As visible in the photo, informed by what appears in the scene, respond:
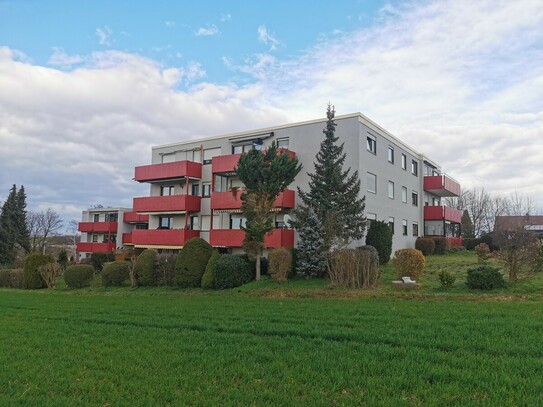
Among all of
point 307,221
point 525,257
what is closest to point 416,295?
point 525,257

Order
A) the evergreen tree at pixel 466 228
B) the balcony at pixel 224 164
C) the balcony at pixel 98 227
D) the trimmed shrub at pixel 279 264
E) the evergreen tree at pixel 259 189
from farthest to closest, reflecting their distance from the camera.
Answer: the evergreen tree at pixel 466 228, the balcony at pixel 98 227, the balcony at pixel 224 164, the evergreen tree at pixel 259 189, the trimmed shrub at pixel 279 264

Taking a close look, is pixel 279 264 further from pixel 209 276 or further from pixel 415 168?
pixel 415 168

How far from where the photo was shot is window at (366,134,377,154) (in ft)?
93.6

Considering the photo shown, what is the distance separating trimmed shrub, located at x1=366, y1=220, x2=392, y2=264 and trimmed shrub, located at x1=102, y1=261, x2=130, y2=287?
13.8m

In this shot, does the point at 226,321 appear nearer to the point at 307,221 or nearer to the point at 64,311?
the point at 64,311

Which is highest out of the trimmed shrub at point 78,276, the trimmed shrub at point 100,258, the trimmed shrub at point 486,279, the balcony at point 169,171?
the balcony at point 169,171

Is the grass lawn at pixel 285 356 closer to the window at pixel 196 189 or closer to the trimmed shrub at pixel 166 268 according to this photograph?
the trimmed shrub at pixel 166 268

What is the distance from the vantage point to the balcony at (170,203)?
3228 centimetres

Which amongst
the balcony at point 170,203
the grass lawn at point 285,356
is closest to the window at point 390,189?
the balcony at point 170,203

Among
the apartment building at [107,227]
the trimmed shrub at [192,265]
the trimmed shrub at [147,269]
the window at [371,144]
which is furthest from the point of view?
the apartment building at [107,227]

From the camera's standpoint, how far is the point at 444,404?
4750mm

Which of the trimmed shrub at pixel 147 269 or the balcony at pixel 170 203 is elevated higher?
the balcony at pixel 170 203

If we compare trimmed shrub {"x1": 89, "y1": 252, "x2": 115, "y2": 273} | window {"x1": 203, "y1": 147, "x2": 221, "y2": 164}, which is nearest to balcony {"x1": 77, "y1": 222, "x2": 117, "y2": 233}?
trimmed shrub {"x1": 89, "y1": 252, "x2": 115, "y2": 273}

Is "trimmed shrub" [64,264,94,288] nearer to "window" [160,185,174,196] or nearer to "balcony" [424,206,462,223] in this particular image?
"window" [160,185,174,196]
